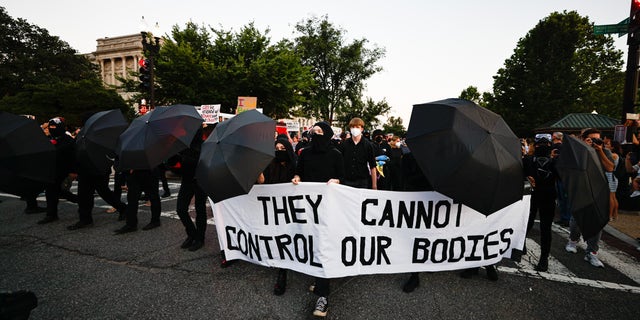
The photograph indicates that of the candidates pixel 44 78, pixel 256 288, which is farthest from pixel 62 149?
pixel 44 78

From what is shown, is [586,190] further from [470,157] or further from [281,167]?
[281,167]

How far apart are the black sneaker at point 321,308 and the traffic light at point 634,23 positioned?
11087 millimetres

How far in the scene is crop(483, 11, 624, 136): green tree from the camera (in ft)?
102

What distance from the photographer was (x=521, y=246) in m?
3.58

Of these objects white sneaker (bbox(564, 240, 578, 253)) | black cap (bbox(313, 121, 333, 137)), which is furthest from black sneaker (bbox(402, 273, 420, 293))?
white sneaker (bbox(564, 240, 578, 253))

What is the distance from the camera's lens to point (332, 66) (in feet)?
116

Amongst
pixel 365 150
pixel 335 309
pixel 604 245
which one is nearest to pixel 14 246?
pixel 335 309

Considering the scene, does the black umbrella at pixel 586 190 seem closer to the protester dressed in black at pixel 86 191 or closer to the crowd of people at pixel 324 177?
the crowd of people at pixel 324 177

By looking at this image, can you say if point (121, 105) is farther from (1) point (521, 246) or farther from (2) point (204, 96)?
(1) point (521, 246)

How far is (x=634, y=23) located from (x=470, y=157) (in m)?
9.89

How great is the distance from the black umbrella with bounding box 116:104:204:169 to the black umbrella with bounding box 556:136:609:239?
14.9ft

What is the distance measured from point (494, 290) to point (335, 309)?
191cm

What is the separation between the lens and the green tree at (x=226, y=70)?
2089cm

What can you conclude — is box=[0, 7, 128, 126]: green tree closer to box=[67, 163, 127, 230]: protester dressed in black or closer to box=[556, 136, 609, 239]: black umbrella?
box=[67, 163, 127, 230]: protester dressed in black
